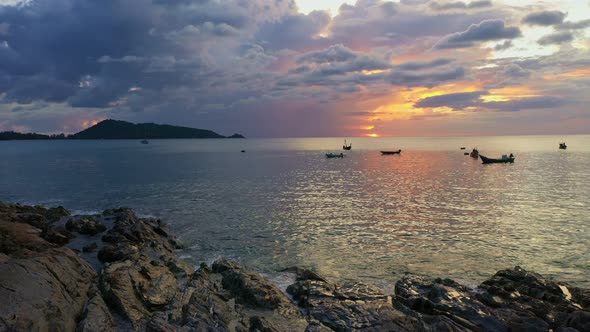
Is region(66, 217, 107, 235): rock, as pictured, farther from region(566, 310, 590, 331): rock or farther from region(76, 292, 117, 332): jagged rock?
region(566, 310, 590, 331): rock

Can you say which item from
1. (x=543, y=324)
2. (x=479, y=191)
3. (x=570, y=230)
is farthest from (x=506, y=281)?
(x=479, y=191)

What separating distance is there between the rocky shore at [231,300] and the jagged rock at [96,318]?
1.6 inches

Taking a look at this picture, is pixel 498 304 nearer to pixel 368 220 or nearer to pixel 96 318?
pixel 96 318

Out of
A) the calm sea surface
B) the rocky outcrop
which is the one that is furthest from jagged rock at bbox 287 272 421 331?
the calm sea surface

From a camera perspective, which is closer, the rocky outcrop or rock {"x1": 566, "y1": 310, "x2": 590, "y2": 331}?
rock {"x1": 566, "y1": 310, "x2": 590, "y2": 331}

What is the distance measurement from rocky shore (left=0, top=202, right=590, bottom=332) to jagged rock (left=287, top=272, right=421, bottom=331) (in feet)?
0.19

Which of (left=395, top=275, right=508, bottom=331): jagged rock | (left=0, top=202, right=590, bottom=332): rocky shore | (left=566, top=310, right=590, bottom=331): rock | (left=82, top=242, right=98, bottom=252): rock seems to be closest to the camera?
(left=0, top=202, right=590, bottom=332): rocky shore

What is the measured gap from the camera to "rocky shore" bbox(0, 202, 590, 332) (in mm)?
14859

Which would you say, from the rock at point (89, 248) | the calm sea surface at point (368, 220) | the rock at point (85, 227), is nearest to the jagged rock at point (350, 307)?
the calm sea surface at point (368, 220)

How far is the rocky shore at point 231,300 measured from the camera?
48.8 ft

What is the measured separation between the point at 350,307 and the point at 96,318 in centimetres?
1210

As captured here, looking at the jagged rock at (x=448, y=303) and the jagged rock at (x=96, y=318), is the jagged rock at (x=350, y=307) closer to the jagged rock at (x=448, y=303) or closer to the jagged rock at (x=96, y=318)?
the jagged rock at (x=448, y=303)

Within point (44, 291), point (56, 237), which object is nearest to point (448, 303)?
point (44, 291)

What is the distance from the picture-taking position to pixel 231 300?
2048 centimetres
